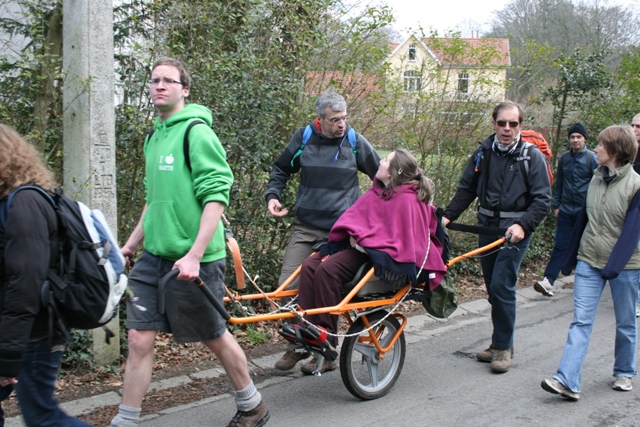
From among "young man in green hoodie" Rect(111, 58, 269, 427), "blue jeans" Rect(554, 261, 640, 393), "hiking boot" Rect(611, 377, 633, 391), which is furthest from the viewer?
"hiking boot" Rect(611, 377, 633, 391)

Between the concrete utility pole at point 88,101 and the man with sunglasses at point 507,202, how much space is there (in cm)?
308

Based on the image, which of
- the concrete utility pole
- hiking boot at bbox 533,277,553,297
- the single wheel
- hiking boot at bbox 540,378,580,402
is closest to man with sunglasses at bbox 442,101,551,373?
hiking boot at bbox 540,378,580,402

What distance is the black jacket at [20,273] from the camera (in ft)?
8.98

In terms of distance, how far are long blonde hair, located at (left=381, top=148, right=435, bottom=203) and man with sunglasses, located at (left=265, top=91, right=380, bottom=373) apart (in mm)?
570

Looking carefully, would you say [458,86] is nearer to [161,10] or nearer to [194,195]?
[161,10]

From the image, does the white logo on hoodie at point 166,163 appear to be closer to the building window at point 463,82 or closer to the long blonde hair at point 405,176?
the long blonde hair at point 405,176

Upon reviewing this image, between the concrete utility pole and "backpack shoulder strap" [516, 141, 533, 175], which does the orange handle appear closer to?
the concrete utility pole

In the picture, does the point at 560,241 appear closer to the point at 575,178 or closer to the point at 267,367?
the point at 575,178

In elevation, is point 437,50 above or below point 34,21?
above

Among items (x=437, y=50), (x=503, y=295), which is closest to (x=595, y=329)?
(x=503, y=295)

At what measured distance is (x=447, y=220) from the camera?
5.88 metres

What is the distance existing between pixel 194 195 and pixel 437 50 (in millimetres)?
6402

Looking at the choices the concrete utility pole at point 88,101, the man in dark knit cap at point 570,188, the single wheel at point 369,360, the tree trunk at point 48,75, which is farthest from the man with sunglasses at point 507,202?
the tree trunk at point 48,75

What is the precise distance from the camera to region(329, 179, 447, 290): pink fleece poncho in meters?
4.63
